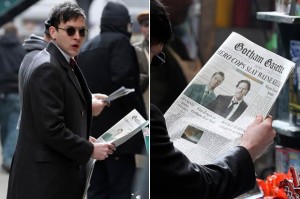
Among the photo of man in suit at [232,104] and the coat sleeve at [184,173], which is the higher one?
the photo of man in suit at [232,104]

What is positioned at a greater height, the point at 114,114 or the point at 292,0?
the point at 292,0

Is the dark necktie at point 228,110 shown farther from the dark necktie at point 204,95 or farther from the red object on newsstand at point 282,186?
the red object on newsstand at point 282,186

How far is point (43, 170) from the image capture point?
3.39 meters

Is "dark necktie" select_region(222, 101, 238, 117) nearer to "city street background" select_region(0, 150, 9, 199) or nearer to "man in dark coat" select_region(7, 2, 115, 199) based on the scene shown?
"man in dark coat" select_region(7, 2, 115, 199)

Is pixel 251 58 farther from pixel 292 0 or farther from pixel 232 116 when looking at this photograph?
pixel 292 0

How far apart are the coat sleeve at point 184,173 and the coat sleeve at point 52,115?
1.17 metres

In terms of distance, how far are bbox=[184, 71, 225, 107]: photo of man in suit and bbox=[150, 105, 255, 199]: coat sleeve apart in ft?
0.83

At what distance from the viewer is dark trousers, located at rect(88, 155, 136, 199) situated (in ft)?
16.5

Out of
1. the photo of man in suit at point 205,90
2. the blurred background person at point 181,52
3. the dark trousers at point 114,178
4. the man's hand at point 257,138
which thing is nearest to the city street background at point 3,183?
the dark trousers at point 114,178

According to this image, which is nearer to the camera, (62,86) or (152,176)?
(152,176)

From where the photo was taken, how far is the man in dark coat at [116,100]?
16.5 ft

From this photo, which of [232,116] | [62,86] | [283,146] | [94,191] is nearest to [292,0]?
[283,146]

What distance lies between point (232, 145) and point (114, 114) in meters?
2.73

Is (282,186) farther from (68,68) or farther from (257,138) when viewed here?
(68,68)
